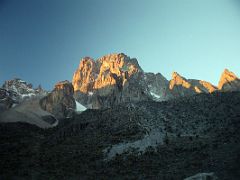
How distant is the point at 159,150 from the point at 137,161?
870 cm

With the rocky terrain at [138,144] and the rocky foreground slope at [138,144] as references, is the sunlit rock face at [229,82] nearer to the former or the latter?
the rocky foreground slope at [138,144]

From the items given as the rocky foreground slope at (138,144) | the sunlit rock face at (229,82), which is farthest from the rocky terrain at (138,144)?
the sunlit rock face at (229,82)

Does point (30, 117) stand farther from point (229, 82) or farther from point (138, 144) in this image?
point (229, 82)

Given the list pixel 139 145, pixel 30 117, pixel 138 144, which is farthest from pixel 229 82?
pixel 30 117

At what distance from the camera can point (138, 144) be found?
10406 centimetres

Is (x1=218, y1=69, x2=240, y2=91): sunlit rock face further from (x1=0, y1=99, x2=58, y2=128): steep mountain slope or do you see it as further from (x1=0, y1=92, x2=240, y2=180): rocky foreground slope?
(x1=0, y1=99, x2=58, y2=128): steep mountain slope

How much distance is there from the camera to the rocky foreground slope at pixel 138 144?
8150 cm

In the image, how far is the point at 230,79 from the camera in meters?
194

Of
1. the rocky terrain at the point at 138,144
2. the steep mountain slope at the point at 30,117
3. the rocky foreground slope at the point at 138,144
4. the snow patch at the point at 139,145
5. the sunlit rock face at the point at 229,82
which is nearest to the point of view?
the rocky terrain at the point at 138,144

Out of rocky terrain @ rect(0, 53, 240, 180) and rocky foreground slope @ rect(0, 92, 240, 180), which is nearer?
rocky terrain @ rect(0, 53, 240, 180)

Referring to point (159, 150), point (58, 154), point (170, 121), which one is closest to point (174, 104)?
point (170, 121)

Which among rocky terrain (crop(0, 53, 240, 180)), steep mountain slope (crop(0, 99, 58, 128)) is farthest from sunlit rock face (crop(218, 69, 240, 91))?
steep mountain slope (crop(0, 99, 58, 128))

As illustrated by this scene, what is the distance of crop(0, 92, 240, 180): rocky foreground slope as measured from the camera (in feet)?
267

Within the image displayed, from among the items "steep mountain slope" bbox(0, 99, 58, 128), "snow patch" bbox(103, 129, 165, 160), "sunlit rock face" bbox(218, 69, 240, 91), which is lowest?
"snow patch" bbox(103, 129, 165, 160)
